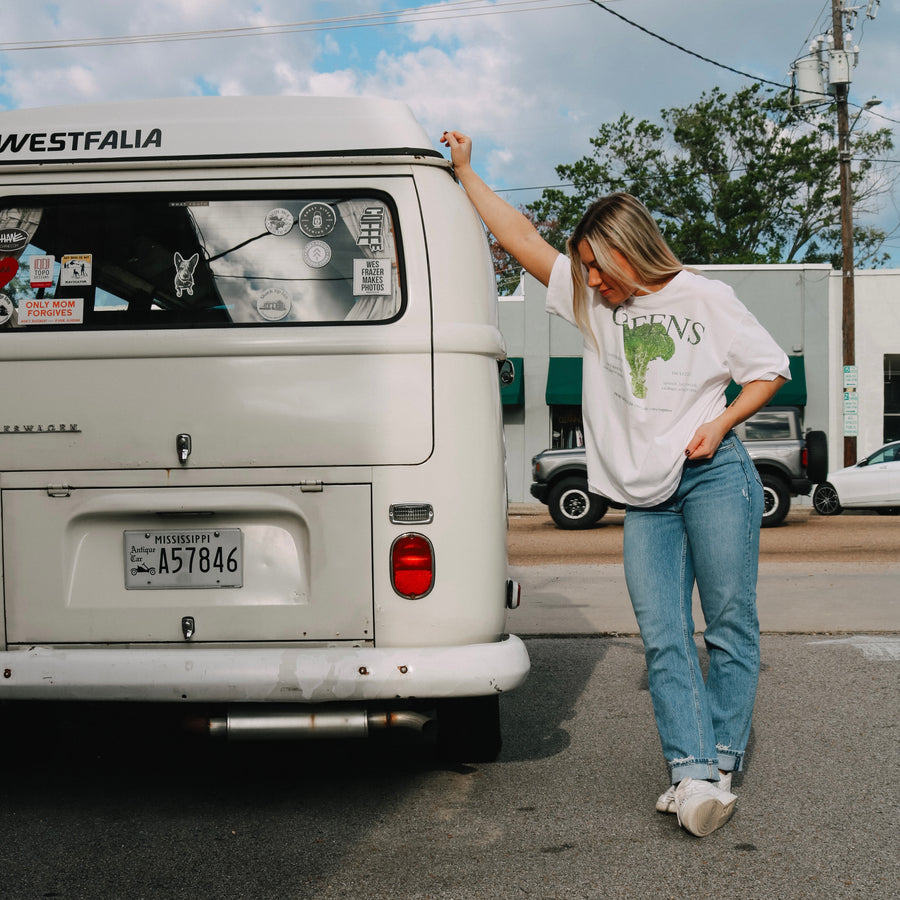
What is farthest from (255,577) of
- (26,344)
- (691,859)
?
(691,859)

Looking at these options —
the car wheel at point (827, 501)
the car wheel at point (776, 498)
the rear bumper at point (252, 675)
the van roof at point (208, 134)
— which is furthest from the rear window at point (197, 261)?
the car wheel at point (827, 501)

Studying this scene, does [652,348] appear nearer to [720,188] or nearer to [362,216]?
[362,216]

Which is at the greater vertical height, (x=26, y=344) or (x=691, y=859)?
(x=26, y=344)

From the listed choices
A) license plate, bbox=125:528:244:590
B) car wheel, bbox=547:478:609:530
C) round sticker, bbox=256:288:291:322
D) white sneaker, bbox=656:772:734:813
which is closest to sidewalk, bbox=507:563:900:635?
white sneaker, bbox=656:772:734:813

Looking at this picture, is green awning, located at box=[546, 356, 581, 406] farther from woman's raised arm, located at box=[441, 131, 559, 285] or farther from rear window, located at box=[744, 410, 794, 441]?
woman's raised arm, located at box=[441, 131, 559, 285]

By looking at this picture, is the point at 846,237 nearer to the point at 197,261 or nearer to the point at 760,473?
the point at 760,473

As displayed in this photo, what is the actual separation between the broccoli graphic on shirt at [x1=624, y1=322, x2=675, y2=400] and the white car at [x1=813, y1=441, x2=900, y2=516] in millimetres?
16465

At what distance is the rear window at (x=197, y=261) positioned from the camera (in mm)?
3568

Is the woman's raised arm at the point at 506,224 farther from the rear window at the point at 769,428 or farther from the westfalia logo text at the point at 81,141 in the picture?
the rear window at the point at 769,428

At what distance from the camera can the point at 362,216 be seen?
364 centimetres

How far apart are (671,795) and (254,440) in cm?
173

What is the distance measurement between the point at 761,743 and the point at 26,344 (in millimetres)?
3185

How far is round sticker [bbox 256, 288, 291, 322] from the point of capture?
11.7ft

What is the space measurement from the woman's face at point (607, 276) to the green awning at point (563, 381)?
2172 cm
